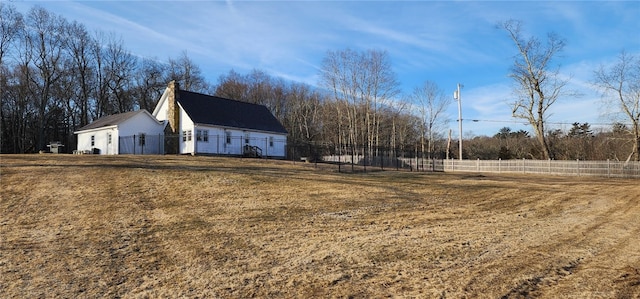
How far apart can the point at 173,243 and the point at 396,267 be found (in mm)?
3809

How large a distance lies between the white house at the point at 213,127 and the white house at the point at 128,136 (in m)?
0.96

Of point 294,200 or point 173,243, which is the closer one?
point 173,243

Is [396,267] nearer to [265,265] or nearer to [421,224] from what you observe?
[265,265]

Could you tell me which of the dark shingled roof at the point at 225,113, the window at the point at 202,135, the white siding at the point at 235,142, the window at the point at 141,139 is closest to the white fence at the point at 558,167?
the white siding at the point at 235,142

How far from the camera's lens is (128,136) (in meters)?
29.3

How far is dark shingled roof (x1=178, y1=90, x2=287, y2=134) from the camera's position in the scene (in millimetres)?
29984

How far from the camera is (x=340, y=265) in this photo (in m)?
5.48

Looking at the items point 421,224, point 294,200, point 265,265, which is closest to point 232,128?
point 294,200

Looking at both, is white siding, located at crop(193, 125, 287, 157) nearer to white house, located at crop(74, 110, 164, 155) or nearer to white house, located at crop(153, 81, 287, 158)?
white house, located at crop(153, 81, 287, 158)

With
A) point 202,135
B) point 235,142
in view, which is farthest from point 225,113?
point 202,135

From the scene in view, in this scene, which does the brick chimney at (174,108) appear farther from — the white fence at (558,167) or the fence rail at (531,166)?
the white fence at (558,167)

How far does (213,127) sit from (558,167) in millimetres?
26135

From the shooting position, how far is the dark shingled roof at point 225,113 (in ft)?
98.4

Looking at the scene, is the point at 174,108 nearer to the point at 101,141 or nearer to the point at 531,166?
the point at 101,141
